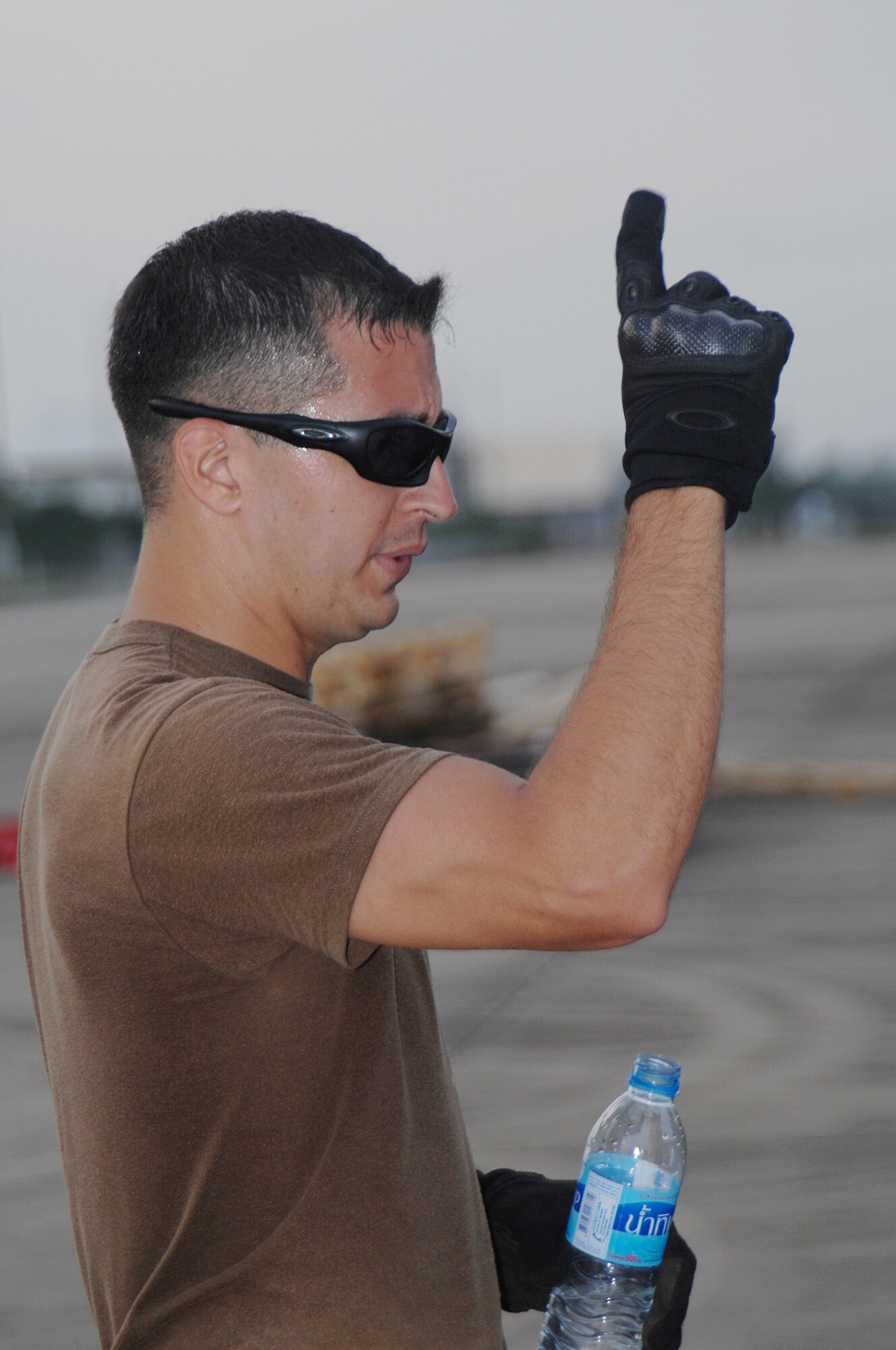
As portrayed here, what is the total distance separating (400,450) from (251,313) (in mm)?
246

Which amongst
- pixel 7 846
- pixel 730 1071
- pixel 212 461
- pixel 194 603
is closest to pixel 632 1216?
pixel 194 603

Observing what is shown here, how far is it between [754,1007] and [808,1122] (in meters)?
1.16

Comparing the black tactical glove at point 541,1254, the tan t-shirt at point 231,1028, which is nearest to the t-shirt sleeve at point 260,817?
the tan t-shirt at point 231,1028

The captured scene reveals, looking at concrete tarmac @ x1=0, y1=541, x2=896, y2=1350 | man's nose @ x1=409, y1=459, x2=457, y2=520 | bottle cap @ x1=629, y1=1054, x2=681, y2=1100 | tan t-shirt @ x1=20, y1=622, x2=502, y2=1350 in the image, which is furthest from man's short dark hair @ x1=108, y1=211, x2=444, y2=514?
concrete tarmac @ x1=0, y1=541, x2=896, y2=1350

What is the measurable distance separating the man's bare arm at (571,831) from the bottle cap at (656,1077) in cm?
59

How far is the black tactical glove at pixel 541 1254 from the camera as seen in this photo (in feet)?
6.49

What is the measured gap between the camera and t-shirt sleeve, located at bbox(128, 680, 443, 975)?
1.39m

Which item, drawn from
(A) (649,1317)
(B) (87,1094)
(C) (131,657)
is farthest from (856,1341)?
(C) (131,657)

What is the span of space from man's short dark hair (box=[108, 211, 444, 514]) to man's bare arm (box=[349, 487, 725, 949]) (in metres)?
0.57

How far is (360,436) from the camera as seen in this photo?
1.73 meters

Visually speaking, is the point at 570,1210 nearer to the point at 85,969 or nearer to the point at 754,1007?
the point at 85,969

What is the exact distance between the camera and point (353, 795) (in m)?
1.40

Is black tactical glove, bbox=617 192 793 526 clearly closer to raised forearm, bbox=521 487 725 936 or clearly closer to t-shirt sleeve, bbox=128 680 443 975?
raised forearm, bbox=521 487 725 936

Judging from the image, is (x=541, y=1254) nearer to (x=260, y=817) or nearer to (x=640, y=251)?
(x=260, y=817)
